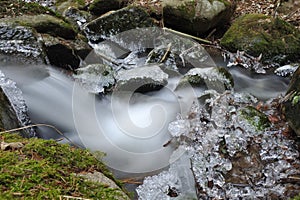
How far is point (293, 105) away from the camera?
13.6ft

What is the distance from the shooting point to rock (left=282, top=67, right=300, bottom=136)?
13.1 ft

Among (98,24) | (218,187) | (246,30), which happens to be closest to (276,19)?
(246,30)

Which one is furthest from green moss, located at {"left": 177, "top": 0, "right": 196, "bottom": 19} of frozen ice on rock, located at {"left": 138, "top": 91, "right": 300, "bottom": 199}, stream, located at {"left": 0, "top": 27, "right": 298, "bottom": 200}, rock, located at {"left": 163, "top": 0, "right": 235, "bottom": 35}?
frozen ice on rock, located at {"left": 138, "top": 91, "right": 300, "bottom": 199}

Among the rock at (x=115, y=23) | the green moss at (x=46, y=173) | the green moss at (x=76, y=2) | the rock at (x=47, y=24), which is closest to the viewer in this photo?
the green moss at (x=46, y=173)

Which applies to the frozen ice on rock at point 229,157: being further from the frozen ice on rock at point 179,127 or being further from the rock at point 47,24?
the rock at point 47,24

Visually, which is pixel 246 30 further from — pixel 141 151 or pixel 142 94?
pixel 141 151

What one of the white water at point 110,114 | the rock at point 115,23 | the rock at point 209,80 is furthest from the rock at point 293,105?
the rock at point 115,23

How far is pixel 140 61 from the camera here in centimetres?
646

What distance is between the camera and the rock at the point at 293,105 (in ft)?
13.1

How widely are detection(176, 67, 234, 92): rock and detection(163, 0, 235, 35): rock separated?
2.04 meters

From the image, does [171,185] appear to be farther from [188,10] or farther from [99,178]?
[188,10]

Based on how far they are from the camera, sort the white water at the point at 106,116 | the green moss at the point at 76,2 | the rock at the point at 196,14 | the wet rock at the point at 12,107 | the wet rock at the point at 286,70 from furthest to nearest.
→ 1. the green moss at the point at 76,2
2. the rock at the point at 196,14
3. the wet rock at the point at 286,70
4. the white water at the point at 106,116
5. the wet rock at the point at 12,107

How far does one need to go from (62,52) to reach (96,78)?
34.2 inches

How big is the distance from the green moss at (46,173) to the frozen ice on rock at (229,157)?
6.30 feet
